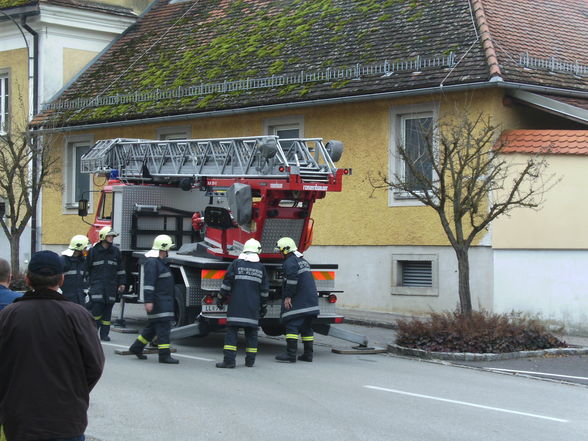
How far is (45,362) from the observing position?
5.14 meters

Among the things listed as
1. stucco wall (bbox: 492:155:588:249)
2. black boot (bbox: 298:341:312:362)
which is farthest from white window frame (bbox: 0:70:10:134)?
black boot (bbox: 298:341:312:362)

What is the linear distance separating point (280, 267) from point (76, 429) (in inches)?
372

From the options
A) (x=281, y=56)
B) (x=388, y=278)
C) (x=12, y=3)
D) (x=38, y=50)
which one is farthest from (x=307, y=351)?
(x=12, y=3)

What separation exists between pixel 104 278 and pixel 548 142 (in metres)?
8.34

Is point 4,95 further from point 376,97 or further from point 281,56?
point 376,97

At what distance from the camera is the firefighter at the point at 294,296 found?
13.4 metres

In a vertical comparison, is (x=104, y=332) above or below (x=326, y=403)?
above

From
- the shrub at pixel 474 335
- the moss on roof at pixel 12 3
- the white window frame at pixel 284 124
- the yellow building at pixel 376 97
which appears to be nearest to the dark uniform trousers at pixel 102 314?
the shrub at pixel 474 335

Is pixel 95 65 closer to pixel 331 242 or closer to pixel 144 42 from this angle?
pixel 144 42

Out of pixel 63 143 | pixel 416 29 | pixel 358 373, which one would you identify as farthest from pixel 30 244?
pixel 358 373

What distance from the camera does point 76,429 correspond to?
5133 mm

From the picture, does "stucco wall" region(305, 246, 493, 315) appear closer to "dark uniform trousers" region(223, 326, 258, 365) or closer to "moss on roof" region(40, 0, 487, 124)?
"moss on roof" region(40, 0, 487, 124)

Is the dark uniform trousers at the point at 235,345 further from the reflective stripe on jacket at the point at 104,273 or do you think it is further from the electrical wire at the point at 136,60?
the electrical wire at the point at 136,60

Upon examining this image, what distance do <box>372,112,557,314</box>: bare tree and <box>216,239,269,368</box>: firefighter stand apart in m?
3.86
